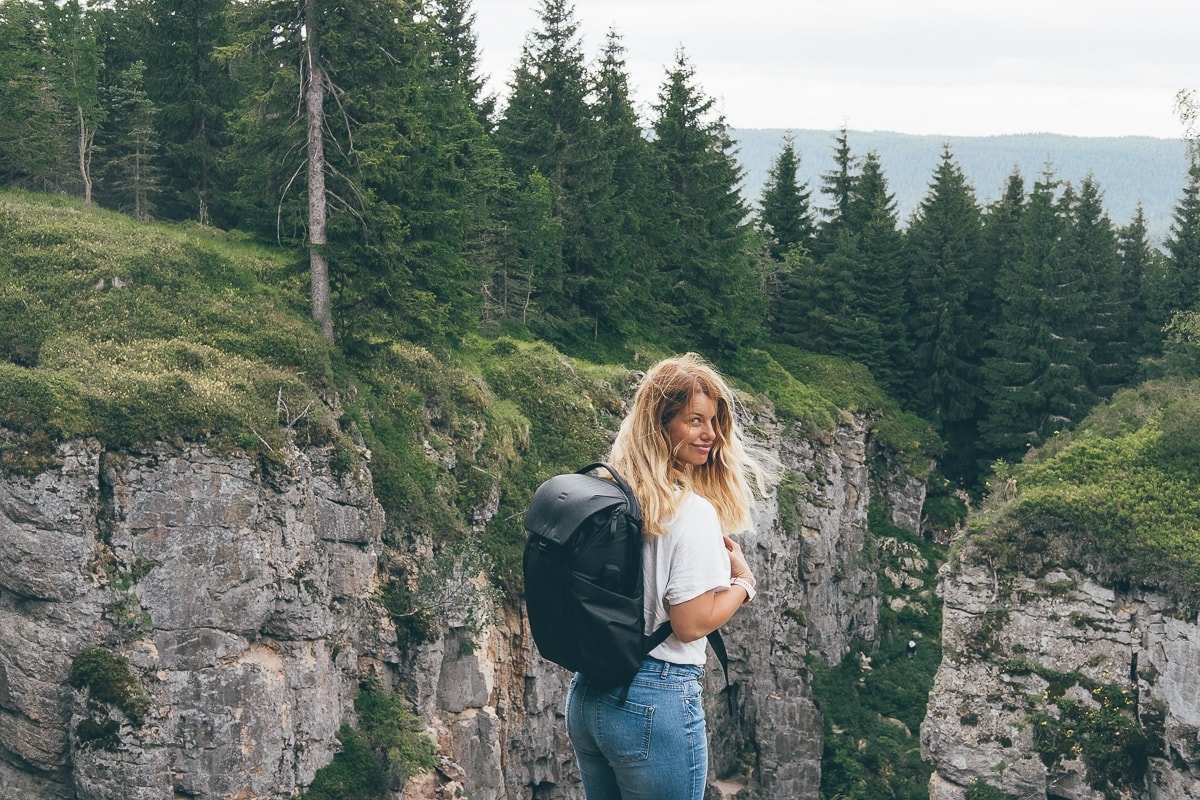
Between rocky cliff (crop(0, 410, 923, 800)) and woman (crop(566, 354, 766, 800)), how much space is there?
76.4 feet

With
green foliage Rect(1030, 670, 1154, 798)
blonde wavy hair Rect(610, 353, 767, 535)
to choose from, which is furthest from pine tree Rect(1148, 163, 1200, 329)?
blonde wavy hair Rect(610, 353, 767, 535)

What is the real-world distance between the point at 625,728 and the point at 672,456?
1.21 meters

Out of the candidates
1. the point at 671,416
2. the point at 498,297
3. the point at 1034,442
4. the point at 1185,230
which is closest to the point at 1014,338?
the point at 1034,442

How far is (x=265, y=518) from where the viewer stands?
1143 inches

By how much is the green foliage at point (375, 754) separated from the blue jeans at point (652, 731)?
81.7ft

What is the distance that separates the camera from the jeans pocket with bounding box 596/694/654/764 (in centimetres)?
575

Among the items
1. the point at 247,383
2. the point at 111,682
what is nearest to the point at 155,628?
the point at 111,682

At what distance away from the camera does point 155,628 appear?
27312mm

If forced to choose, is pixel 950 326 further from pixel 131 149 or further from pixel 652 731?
pixel 652 731

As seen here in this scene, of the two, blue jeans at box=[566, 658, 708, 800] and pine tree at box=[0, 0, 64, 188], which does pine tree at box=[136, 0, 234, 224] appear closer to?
pine tree at box=[0, 0, 64, 188]

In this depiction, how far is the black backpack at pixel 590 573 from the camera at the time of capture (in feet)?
18.3

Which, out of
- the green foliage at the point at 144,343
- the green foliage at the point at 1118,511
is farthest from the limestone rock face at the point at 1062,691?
the green foliage at the point at 144,343

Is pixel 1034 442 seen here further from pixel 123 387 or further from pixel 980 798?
pixel 123 387

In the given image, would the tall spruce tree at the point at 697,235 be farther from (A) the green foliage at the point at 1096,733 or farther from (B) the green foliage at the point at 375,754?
(B) the green foliage at the point at 375,754
